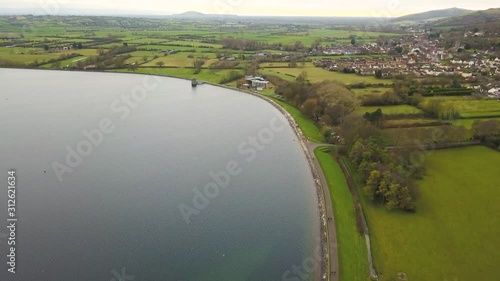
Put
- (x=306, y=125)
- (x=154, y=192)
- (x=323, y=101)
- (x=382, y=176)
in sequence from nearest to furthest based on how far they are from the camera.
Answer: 1. (x=382, y=176)
2. (x=154, y=192)
3. (x=306, y=125)
4. (x=323, y=101)

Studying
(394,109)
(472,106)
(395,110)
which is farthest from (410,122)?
(472,106)

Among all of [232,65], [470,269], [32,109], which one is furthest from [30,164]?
[232,65]

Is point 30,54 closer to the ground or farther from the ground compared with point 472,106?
closer to the ground

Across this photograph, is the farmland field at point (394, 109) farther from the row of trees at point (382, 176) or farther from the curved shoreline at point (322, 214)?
the row of trees at point (382, 176)

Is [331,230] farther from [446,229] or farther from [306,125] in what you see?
[306,125]

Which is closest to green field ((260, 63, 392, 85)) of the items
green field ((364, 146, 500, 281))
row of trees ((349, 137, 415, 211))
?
row of trees ((349, 137, 415, 211))

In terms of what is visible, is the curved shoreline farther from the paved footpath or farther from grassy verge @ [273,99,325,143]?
grassy verge @ [273,99,325,143]
